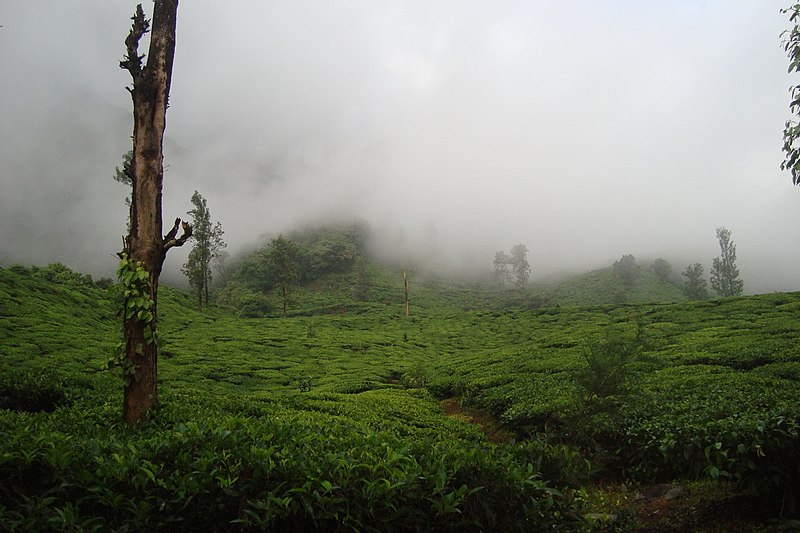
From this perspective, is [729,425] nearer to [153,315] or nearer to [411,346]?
[153,315]

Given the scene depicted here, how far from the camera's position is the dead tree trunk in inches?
240

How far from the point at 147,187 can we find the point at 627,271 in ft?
350

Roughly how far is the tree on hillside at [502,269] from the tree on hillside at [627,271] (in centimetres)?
2479

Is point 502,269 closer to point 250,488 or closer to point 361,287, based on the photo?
point 361,287

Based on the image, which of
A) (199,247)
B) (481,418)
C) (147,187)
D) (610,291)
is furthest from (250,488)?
(610,291)

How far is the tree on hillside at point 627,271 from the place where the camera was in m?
96.7

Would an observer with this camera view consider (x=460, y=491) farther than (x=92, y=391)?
No

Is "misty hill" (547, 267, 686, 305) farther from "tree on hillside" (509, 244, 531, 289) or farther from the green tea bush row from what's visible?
the green tea bush row

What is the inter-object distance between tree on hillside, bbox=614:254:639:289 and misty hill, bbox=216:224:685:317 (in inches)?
42.4

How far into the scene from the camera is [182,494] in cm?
344

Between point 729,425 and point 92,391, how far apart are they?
11.0 metres

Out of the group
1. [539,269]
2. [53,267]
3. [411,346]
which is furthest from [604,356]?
[539,269]

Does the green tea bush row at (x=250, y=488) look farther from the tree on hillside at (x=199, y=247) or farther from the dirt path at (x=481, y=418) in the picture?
the tree on hillside at (x=199, y=247)

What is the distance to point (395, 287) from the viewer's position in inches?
3839
